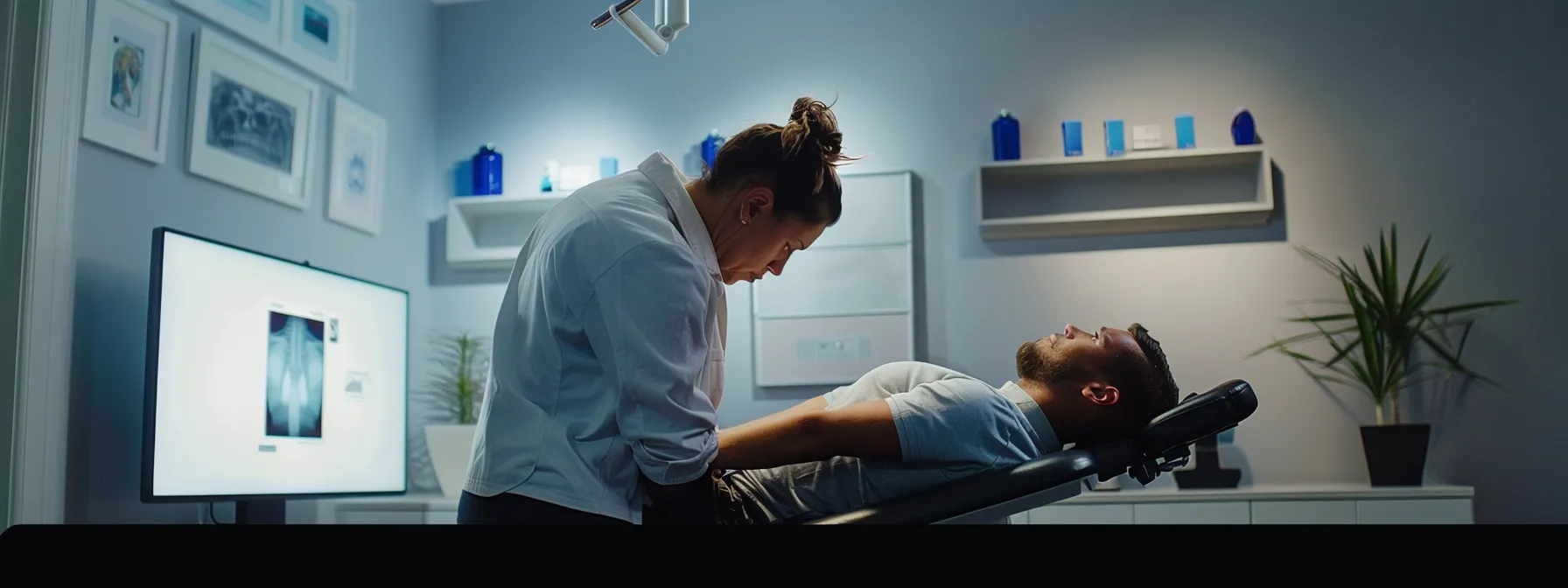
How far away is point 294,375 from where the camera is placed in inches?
126

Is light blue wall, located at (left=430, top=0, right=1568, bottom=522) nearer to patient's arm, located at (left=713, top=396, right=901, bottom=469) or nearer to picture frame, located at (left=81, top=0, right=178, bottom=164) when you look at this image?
picture frame, located at (left=81, top=0, right=178, bottom=164)

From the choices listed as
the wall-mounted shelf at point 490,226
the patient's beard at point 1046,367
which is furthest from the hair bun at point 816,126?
the wall-mounted shelf at point 490,226

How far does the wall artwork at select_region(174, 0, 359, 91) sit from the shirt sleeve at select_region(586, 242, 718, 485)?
7.94 ft

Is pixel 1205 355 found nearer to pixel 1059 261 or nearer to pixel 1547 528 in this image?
pixel 1059 261

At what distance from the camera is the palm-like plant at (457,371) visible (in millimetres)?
4305

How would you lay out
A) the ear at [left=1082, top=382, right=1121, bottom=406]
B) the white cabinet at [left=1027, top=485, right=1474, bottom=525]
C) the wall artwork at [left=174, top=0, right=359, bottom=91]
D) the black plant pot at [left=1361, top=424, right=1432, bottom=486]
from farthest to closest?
the black plant pot at [left=1361, top=424, right=1432, bottom=486], the white cabinet at [left=1027, top=485, right=1474, bottom=525], the wall artwork at [left=174, top=0, right=359, bottom=91], the ear at [left=1082, top=382, right=1121, bottom=406]

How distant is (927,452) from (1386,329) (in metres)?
2.70

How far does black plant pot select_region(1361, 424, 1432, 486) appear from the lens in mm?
3639

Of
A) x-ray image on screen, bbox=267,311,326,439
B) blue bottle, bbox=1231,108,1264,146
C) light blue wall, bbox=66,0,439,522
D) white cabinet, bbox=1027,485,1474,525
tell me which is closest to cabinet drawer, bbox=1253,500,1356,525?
white cabinet, bbox=1027,485,1474,525

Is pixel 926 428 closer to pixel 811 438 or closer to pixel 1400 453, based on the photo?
pixel 811 438

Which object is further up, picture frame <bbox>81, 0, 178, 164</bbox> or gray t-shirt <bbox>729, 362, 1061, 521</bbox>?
picture frame <bbox>81, 0, 178, 164</bbox>

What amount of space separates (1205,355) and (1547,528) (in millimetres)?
3864

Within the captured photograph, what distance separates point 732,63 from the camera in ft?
14.6

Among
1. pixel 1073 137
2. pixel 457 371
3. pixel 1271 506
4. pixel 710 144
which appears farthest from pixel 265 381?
pixel 1271 506
